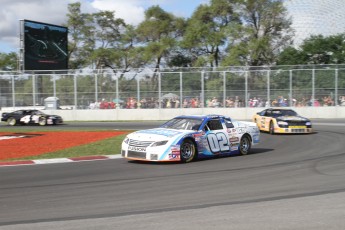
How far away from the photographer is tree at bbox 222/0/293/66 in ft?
198

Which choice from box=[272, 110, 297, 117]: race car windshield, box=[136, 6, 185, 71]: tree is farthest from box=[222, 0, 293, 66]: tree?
box=[272, 110, 297, 117]: race car windshield

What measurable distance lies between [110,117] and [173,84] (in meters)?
5.81

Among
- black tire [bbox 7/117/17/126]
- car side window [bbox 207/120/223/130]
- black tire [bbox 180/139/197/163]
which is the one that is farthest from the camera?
black tire [bbox 7/117/17/126]

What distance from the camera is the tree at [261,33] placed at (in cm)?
6034

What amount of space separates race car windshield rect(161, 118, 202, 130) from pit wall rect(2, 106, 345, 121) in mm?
24259

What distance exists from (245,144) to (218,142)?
1363 millimetres

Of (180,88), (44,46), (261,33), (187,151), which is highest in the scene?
(261,33)

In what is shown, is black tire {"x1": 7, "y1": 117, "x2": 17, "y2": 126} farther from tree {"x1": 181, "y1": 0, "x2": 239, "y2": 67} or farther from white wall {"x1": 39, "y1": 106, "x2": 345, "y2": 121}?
tree {"x1": 181, "y1": 0, "x2": 239, "y2": 67}

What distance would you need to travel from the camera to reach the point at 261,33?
211 ft

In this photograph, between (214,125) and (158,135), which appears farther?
(214,125)

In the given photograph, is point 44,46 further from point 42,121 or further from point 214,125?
point 214,125

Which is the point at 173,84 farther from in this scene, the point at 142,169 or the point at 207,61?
the point at 142,169

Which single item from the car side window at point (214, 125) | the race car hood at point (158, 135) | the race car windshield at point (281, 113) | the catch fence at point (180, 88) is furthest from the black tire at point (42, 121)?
the race car hood at point (158, 135)

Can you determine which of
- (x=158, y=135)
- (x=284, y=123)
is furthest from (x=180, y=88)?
(x=158, y=135)
